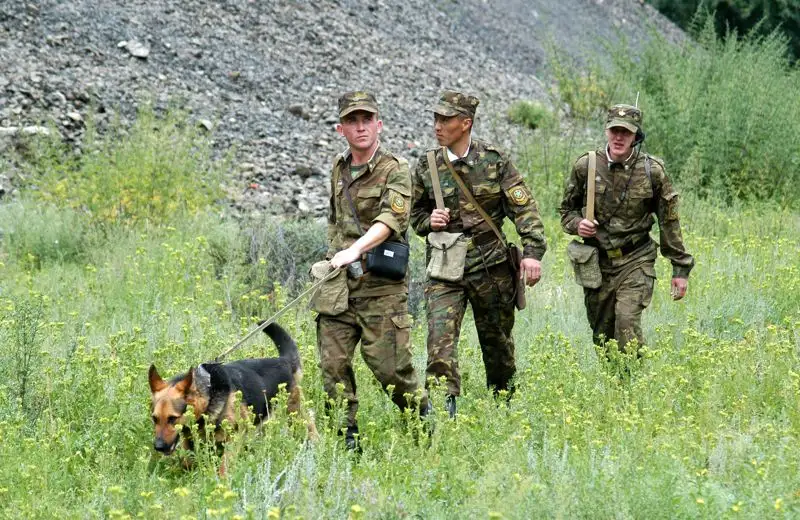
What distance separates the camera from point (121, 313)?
30.1 ft

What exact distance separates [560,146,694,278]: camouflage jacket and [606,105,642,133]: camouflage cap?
23 cm

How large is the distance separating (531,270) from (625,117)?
126cm

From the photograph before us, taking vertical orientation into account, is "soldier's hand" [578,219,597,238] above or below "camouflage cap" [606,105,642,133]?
below

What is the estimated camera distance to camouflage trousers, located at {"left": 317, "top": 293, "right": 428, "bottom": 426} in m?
6.23

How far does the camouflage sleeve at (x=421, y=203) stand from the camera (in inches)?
287

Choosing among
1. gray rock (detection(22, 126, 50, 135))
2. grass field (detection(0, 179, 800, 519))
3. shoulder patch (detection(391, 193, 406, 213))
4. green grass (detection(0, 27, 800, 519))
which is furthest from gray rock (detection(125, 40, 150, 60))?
shoulder patch (detection(391, 193, 406, 213))

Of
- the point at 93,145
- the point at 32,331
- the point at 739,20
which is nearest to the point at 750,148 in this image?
the point at 93,145

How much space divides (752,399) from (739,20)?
2832 cm

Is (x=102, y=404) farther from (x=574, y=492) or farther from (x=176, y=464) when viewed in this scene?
(x=574, y=492)

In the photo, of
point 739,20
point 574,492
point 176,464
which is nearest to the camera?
point 574,492

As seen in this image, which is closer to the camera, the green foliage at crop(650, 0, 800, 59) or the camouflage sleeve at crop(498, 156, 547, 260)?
the camouflage sleeve at crop(498, 156, 547, 260)

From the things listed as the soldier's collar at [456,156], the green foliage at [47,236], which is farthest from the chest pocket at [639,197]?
the green foliage at [47,236]

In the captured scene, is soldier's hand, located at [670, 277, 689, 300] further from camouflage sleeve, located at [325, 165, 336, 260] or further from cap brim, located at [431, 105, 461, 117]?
camouflage sleeve, located at [325, 165, 336, 260]

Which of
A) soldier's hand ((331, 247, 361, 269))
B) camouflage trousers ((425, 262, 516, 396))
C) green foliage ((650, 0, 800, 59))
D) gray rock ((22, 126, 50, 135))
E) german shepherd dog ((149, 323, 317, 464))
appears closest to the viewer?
german shepherd dog ((149, 323, 317, 464))
